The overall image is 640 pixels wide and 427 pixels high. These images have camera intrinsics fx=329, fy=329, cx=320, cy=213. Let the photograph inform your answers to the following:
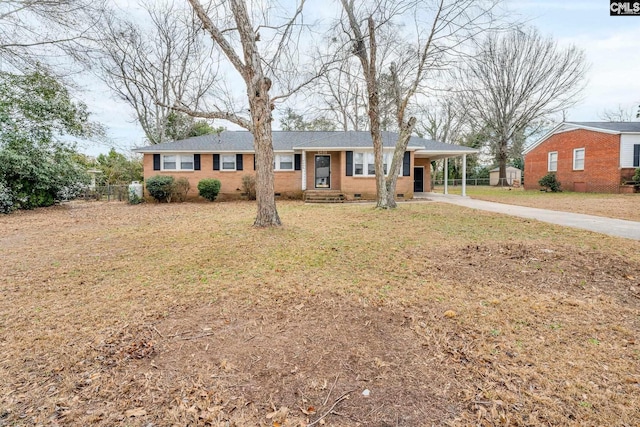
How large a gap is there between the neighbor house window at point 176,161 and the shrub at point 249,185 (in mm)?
3306

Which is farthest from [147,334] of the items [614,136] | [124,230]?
[614,136]

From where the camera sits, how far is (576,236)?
22.4ft

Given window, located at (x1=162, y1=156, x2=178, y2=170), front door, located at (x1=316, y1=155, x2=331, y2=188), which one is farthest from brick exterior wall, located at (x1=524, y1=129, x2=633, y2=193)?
window, located at (x1=162, y1=156, x2=178, y2=170)

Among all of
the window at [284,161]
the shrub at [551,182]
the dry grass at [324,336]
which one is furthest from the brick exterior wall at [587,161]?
the window at [284,161]

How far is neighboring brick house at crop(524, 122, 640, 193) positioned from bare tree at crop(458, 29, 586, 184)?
6307 mm

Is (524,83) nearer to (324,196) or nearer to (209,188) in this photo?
(324,196)

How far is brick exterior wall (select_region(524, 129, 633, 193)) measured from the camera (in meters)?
Answer: 18.2

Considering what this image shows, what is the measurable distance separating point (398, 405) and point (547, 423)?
87 cm

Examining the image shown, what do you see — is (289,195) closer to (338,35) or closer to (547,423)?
(338,35)

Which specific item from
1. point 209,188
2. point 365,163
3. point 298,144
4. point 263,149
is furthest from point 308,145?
point 263,149

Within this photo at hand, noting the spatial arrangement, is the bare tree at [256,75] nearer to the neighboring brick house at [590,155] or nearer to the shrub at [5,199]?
the shrub at [5,199]

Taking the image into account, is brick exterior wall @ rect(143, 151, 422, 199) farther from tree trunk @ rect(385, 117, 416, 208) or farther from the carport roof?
tree trunk @ rect(385, 117, 416, 208)

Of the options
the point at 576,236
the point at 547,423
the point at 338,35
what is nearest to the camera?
the point at 547,423

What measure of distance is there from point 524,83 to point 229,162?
2525 centimetres
